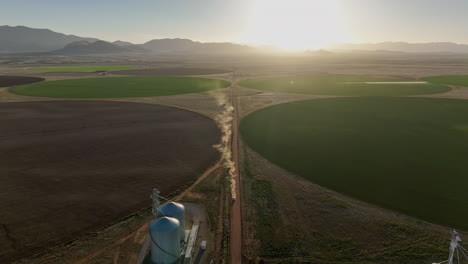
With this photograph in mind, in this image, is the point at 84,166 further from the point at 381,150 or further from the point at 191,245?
the point at 381,150

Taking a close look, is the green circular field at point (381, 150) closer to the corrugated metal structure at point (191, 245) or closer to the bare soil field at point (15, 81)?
the corrugated metal structure at point (191, 245)

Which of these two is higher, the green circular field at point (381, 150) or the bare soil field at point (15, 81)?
the bare soil field at point (15, 81)

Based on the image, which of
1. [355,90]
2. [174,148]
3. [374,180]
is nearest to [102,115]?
[174,148]

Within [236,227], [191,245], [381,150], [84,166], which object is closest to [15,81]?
[84,166]

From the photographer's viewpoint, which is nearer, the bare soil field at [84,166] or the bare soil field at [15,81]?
the bare soil field at [84,166]

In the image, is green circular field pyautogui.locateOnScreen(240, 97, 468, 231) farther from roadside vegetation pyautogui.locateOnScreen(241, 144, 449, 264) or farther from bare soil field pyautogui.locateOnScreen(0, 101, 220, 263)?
bare soil field pyautogui.locateOnScreen(0, 101, 220, 263)

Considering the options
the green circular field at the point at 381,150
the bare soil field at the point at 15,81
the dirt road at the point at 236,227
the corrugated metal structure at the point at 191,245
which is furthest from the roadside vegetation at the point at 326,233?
the bare soil field at the point at 15,81

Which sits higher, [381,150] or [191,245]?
[381,150]
